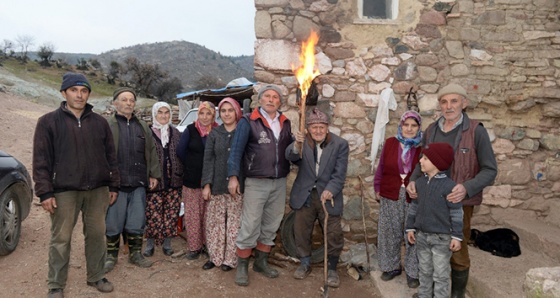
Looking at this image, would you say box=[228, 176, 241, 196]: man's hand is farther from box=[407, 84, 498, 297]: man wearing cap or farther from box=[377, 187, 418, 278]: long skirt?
box=[407, 84, 498, 297]: man wearing cap

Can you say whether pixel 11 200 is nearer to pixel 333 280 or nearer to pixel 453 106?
pixel 333 280

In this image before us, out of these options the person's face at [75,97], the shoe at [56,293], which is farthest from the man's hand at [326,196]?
the shoe at [56,293]

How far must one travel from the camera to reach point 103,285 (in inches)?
140

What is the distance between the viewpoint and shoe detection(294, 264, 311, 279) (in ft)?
13.2

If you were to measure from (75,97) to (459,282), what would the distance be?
356cm

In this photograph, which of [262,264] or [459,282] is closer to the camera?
[459,282]

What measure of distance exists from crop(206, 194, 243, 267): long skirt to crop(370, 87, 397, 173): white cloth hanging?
1704 millimetres

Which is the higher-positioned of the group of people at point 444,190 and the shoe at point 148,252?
the group of people at point 444,190

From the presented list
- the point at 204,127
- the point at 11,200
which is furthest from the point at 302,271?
the point at 11,200

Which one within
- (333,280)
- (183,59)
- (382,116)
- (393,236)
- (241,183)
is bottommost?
(333,280)

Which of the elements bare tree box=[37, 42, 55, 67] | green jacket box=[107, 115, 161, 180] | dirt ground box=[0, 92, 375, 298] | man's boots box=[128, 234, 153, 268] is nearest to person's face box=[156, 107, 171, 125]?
green jacket box=[107, 115, 161, 180]

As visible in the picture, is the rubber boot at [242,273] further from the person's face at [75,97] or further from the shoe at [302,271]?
the person's face at [75,97]

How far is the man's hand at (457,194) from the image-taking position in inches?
111

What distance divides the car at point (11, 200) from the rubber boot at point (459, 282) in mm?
4484
